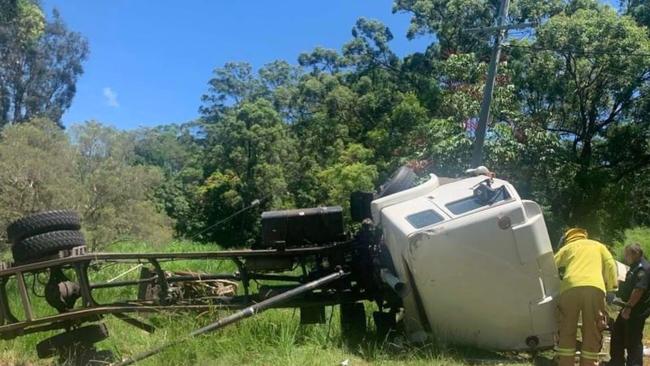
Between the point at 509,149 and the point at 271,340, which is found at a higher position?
the point at 509,149

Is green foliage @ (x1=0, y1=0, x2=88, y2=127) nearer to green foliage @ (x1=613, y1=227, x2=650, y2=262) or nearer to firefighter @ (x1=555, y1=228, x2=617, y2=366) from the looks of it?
green foliage @ (x1=613, y1=227, x2=650, y2=262)

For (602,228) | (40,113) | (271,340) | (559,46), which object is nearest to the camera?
(271,340)

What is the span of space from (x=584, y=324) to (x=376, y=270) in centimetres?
218

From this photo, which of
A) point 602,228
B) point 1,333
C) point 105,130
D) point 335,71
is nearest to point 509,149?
point 602,228

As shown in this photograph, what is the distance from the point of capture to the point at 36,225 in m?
6.86

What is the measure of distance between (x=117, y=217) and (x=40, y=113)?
23.8 meters

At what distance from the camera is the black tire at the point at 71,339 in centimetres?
696

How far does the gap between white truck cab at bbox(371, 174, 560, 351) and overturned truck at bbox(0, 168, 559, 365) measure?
0.01 metres

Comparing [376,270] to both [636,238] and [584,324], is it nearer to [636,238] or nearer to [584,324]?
[584,324]

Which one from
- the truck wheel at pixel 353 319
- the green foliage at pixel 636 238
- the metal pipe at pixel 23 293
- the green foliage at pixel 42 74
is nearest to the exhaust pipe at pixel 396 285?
the truck wheel at pixel 353 319

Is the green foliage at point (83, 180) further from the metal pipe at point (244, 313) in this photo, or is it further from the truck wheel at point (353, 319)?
the metal pipe at point (244, 313)

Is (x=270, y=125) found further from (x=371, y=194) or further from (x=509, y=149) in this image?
(x=371, y=194)

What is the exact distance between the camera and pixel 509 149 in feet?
59.4

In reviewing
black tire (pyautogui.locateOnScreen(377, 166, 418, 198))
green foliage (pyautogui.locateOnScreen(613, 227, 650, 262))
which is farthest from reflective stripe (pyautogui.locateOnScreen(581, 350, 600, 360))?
green foliage (pyautogui.locateOnScreen(613, 227, 650, 262))
